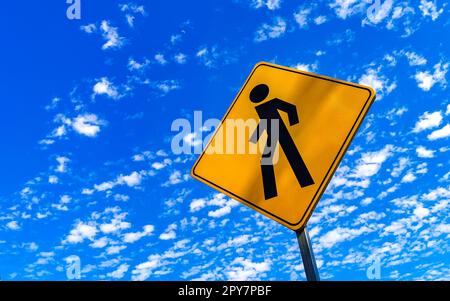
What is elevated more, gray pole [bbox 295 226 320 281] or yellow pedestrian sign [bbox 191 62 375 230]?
yellow pedestrian sign [bbox 191 62 375 230]

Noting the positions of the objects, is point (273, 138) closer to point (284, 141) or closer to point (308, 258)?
point (284, 141)

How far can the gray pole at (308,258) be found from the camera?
175cm

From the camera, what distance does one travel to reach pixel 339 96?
87.2 inches

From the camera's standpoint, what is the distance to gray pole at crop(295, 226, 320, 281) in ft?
5.73

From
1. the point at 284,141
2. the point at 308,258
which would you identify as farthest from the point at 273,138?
the point at 308,258

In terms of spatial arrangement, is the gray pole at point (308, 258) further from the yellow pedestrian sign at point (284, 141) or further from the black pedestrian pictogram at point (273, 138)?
the black pedestrian pictogram at point (273, 138)

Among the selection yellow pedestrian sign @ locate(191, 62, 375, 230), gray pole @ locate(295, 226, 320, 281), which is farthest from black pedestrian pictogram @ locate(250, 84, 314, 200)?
gray pole @ locate(295, 226, 320, 281)

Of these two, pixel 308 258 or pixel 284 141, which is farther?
pixel 284 141

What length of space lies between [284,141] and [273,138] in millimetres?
81

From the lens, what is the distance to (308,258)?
5.76ft

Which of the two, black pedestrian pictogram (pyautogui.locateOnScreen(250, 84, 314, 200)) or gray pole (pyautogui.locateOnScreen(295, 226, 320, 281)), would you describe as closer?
gray pole (pyautogui.locateOnScreen(295, 226, 320, 281))

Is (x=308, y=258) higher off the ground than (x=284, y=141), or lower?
lower

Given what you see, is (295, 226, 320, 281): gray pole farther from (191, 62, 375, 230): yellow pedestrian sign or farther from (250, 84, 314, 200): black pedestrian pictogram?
(250, 84, 314, 200): black pedestrian pictogram

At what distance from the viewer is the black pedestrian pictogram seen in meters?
2.03
